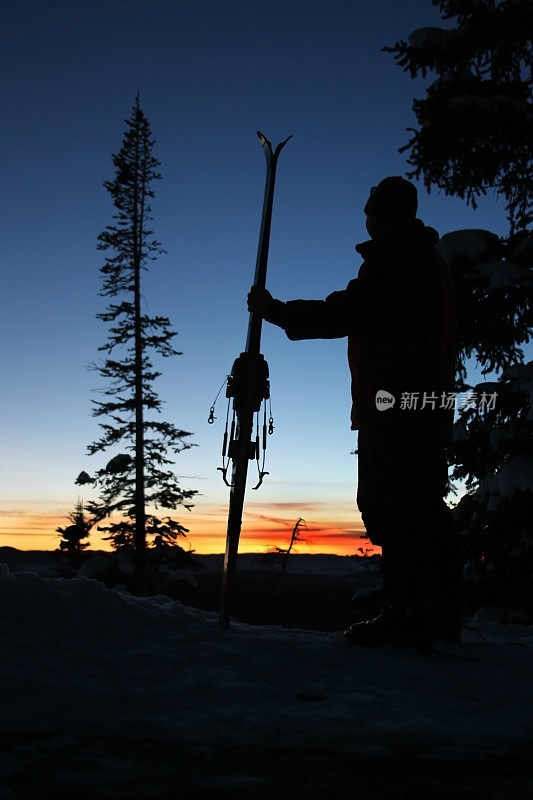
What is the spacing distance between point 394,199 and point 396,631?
2.45 meters

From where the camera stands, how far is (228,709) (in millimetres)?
2408

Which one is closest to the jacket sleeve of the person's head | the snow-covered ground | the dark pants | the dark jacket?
the dark jacket

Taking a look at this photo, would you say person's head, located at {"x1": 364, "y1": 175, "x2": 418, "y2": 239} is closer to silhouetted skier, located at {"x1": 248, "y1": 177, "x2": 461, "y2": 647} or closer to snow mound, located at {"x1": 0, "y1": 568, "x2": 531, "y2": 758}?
A: silhouetted skier, located at {"x1": 248, "y1": 177, "x2": 461, "y2": 647}

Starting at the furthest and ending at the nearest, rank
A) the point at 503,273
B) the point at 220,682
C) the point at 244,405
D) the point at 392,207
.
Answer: the point at 503,273, the point at 244,405, the point at 392,207, the point at 220,682

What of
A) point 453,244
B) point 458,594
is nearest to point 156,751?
point 458,594

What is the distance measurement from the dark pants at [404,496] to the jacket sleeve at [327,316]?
551 mm

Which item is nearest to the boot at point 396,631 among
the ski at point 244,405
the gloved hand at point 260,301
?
Result: the ski at point 244,405

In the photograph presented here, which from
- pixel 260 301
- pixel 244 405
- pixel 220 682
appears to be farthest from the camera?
pixel 244 405

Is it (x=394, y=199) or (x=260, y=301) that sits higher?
(x=394, y=199)

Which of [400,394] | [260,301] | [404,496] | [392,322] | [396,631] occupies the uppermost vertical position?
[260,301]

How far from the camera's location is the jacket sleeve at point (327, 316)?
3865 millimetres

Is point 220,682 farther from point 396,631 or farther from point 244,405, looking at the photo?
point 244,405

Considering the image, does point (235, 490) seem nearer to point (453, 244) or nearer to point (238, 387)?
point (238, 387)

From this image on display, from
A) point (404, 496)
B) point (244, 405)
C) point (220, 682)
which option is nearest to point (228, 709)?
point (220, 682)
